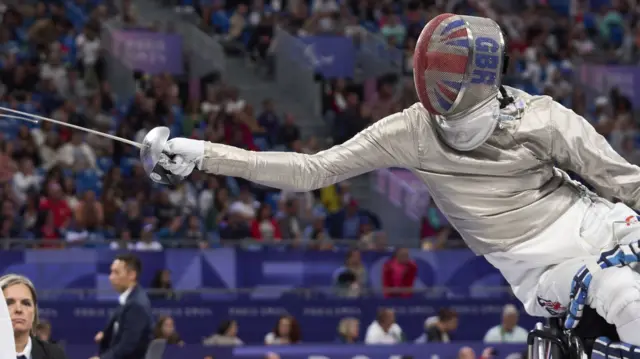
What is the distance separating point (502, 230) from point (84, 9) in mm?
13672

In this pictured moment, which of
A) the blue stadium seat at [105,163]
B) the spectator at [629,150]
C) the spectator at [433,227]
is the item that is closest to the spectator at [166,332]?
the blue stadium seat at [105,163]

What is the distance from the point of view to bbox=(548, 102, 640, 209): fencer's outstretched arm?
16.3 ft

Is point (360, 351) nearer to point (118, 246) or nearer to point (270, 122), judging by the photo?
point (118, 246)

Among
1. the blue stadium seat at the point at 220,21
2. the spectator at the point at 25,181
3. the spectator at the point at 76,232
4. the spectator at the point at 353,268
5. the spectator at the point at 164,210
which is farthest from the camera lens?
the blue stadium seat at the point at 220,21

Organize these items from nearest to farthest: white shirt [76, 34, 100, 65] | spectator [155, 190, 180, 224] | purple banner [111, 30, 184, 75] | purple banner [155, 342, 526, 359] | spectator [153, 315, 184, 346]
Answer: purple banner [155, 342, 526, 359]
spectator [153, 315, 184, 346]
spectator [155, 190, 180, 224]
white shirt [76, 34, 100, 65]
purple banner [111, 30, 184, 75]

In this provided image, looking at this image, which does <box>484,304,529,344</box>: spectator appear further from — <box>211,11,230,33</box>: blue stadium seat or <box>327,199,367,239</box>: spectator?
<box>211,11,230,33</box>: blue stadium seat

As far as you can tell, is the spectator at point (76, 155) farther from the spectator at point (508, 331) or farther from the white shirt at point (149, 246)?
the spectator at point (508, 331)

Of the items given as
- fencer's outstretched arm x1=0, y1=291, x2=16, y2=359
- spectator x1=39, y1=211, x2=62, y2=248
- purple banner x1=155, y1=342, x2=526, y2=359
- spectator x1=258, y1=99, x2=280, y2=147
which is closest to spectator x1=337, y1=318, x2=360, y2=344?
purple banner x1=155, y1=342, x2=526, y2=359

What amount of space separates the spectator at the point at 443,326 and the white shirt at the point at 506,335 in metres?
0.37

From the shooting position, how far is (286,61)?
18422 millimetres

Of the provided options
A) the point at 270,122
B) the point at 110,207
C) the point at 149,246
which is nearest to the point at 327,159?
the point at 149,246

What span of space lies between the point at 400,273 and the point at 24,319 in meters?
7.57

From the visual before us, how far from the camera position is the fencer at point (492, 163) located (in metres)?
4.87

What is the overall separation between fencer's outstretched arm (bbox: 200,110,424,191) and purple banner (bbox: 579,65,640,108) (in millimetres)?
14445
